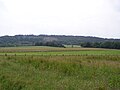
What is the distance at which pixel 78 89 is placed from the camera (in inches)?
398

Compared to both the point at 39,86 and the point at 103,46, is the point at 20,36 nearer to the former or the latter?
the point at 103,46

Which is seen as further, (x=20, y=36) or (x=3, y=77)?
(x=20, y=36)

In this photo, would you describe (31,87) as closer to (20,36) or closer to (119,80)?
(119,80)

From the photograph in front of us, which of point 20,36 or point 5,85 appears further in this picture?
point 20,36

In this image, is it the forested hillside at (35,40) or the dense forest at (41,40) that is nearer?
the dense forest at (41,40)

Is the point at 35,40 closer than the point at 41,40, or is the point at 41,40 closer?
the point at 41,40

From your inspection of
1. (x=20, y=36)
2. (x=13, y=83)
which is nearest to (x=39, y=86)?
(x=13, y=83)

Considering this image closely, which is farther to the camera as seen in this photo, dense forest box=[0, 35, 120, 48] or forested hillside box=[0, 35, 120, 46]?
forested hillside box=[0, 35, 120, 46]

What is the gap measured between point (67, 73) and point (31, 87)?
20.6 ft

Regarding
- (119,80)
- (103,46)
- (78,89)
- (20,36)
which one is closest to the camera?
(78,89)

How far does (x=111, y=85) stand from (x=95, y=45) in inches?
3439

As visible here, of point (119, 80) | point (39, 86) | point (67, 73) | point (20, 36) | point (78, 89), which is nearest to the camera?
point (78, 89)

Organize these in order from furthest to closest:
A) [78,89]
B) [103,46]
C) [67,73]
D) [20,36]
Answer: [20,36], [103,46], [67,73], [78,89]

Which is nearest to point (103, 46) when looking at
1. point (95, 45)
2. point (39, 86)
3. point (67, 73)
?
point (95, 45)
